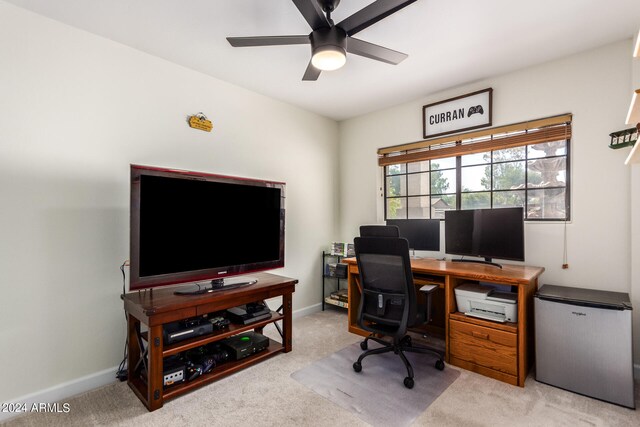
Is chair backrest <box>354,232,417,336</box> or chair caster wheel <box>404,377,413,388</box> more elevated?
chair backrest <box>354,232,417,336</box>

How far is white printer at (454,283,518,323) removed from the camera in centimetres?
Result: 234

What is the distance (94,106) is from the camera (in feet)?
7.54

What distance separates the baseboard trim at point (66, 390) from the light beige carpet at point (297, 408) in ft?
0.19

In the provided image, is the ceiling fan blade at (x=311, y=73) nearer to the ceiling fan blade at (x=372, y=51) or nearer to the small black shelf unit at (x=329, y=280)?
the ceiling fan blade at (x=372, y=51)

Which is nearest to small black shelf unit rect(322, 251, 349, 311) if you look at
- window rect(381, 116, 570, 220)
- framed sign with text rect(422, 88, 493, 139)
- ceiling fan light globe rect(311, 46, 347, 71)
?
window rect(381, 116, 570, 220)

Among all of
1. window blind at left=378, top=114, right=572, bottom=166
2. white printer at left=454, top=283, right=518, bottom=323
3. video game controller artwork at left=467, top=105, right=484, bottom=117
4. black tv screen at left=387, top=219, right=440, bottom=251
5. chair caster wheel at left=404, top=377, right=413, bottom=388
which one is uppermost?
video game controller artwork at left=467, top=105, right=484, bottom=117

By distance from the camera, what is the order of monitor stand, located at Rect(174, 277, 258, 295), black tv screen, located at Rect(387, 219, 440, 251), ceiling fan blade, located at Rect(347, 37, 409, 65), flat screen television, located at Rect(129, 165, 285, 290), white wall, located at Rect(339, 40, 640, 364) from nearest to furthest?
ceiling fan blade, located at Rect(347, 37, 409, 65) < flat screen television, located at Rect(129, 165, 285, 290) < monitor stand, located at Rect(174, 277, 258, 295) < white wall, located at Rect(339, 40, 640, 364) < black tv screen, located at Rect(387, 219, 440, 251)

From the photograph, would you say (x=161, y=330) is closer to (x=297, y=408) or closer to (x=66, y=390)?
(x=66, y=390)

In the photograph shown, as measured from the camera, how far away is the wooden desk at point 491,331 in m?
2.25

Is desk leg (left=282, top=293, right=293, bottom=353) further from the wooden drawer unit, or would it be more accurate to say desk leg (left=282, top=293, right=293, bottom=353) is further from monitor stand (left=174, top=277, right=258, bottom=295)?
the wooden drawer unit

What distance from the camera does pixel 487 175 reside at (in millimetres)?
3168

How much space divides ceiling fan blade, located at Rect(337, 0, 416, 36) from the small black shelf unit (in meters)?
2.69

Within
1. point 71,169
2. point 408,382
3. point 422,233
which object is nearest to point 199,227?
point 71,169

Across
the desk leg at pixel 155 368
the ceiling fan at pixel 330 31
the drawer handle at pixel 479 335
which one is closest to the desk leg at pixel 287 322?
the desk leg at pixel 155 368
